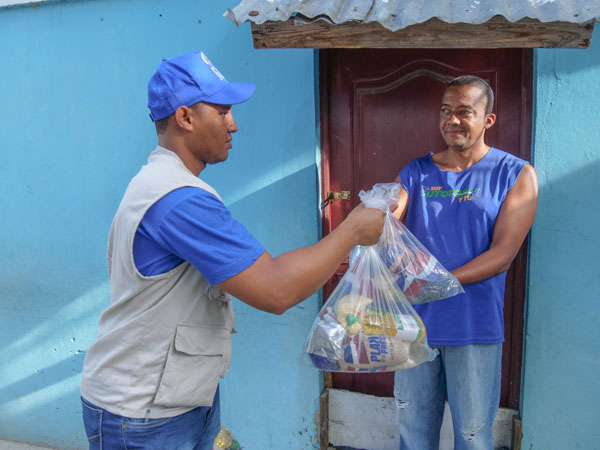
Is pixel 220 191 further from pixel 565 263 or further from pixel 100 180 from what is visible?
pixel 565 263

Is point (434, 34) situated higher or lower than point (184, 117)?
higher

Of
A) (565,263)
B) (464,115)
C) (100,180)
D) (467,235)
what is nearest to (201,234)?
(467,235)

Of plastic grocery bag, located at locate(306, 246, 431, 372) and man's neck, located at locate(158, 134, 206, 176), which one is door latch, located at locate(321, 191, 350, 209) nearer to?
plastic grocery bag, located at locate(306, 246, 431, 372)

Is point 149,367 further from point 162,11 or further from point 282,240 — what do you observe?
point 162,11

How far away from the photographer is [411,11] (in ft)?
6.48

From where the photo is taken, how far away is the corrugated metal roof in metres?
1.87

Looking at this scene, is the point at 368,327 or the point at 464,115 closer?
A: the point at 368,327

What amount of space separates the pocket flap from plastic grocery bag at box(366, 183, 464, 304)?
0.70m

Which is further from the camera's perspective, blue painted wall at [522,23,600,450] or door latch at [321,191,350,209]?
door latch at [321,191,350,209]

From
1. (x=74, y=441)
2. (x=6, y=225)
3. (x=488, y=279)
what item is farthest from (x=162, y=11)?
(x=74, y=441)

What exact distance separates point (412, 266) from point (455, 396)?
63cm

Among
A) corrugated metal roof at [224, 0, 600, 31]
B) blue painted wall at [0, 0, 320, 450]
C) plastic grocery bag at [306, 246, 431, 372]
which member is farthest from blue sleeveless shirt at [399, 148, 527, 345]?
blue painted wall at [0, 0, 320, 450]

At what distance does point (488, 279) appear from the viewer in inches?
84.1

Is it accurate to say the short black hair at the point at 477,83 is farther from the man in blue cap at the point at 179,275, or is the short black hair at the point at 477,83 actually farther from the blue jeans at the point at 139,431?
the blue jeans at the point at 139,431
